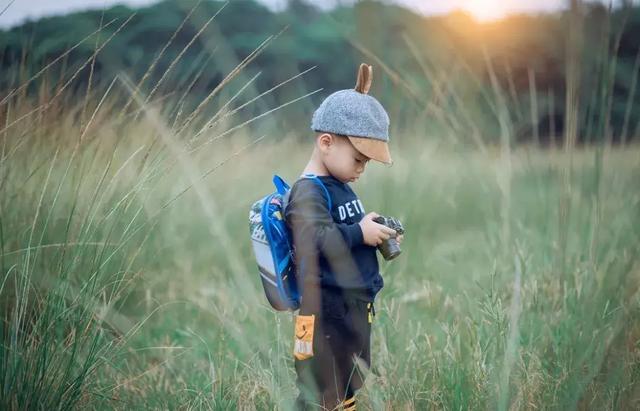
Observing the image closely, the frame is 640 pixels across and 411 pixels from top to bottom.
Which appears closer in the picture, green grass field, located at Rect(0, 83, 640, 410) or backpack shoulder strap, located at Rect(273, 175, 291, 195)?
green grass field, located at Rect(0, 83, 640, 410)

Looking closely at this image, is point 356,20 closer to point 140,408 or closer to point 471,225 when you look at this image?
point 471,225

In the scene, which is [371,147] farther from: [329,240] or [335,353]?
[335,353]

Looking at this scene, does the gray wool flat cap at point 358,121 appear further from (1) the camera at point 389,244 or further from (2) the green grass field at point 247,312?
(2) the green grass field at point 247,312

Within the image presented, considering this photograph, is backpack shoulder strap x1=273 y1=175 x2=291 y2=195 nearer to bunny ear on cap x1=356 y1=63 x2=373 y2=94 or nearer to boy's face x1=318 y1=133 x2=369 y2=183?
boy's face x1=318 y1=133 x2=369 y2=183

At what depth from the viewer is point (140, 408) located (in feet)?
8.04

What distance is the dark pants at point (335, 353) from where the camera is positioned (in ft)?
7.21

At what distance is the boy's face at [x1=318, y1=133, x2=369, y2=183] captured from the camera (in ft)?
7.26

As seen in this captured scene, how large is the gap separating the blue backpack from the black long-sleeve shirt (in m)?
0.03

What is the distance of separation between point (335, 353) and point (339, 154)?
0.53 m

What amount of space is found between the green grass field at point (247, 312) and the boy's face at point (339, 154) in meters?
0.36

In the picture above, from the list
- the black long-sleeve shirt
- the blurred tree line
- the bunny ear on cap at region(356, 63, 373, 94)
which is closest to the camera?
the black long-sleeve shirt

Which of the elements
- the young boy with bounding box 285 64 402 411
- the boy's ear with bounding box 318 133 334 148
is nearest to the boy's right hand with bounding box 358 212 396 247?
the young boy with bounding box 285 64 402 411

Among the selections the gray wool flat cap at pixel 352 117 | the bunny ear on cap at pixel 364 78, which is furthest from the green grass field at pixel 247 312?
the bunny ear on cap at pixel 364 78

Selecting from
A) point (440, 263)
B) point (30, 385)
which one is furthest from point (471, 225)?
point (30, 385)
